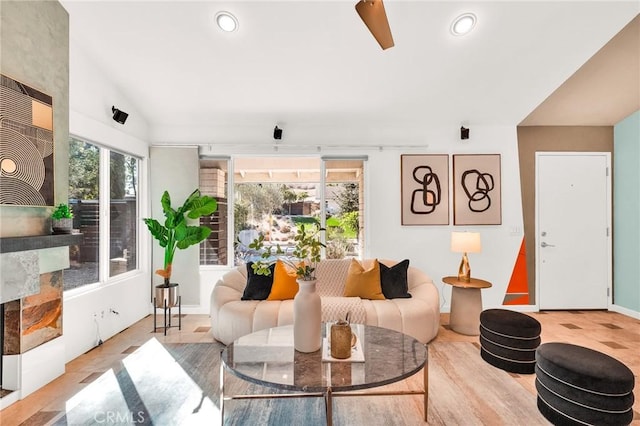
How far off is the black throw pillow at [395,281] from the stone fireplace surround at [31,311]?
3019 mm

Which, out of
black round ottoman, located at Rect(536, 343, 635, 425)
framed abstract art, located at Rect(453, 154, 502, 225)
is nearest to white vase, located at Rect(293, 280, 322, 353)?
black round ottoman, located at Rect(536, 343, 635, 425)

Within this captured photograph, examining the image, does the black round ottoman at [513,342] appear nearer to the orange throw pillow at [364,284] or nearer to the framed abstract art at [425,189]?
the orange throw pillow at [364,284]

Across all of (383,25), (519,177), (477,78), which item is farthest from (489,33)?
(519,177)

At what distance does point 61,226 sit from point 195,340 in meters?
1.70

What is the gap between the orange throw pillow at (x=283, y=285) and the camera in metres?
3.52

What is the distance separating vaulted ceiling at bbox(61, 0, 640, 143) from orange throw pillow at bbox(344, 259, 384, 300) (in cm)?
188

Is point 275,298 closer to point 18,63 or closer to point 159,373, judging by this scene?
point 159,373

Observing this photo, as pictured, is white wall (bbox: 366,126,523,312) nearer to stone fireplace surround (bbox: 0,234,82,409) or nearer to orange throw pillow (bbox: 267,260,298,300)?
orange throw pillow (bbox: 267,260,298,300)

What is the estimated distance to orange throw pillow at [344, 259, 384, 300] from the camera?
357 cm

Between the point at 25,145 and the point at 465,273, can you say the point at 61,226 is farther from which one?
the point at 465,273

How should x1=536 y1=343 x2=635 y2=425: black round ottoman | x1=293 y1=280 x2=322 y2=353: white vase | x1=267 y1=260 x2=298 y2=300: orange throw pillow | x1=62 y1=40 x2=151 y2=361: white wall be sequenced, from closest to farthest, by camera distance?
x1=536 y1=343 x2=635 y2=425: black round ottoman → x1=293 y1=280 x2=322 y2=353: white vase → x1=62 y1=40 x2=151 y2=361: white wall → x1=267 y1=260 x2=298 y2=300: orange throw pillow

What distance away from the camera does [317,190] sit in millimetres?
Result: 4598

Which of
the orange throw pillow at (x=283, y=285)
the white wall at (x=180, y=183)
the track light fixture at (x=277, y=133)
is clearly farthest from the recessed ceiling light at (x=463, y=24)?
the white wall at (x=180, y=183)

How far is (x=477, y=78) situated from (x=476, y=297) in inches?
97.7
